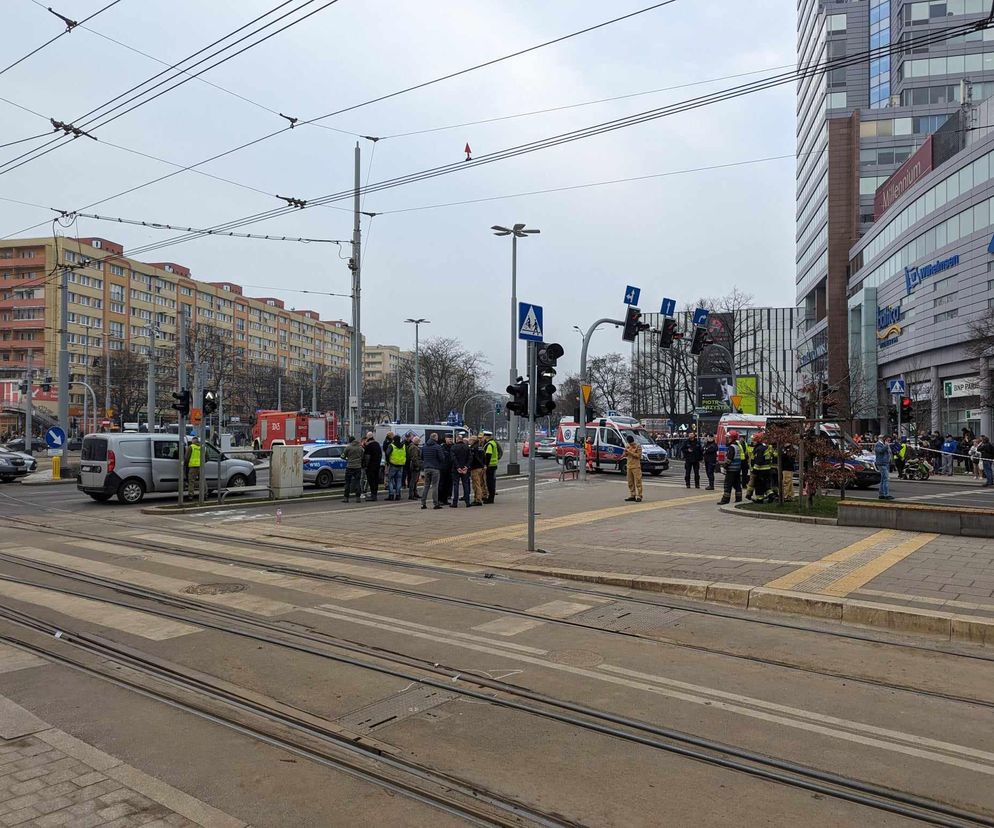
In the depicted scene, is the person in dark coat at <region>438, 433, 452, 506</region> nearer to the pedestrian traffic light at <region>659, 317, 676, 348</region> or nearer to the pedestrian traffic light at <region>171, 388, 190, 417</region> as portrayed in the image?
the pedestrian traffic light at <region>171, 388, 190, 417</region>

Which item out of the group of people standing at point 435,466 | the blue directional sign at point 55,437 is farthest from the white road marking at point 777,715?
the blue directional sign at point 55,437

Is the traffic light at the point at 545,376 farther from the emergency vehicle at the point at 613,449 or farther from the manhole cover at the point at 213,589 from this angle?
the emergency vehicle at the point at 613,449

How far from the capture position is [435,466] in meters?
18.8

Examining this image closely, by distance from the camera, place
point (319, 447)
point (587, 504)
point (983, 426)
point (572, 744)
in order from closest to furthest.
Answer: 1. point (572, 744)
2. point (587, 504)
3. point (319, 447)
4. point (983, 426)

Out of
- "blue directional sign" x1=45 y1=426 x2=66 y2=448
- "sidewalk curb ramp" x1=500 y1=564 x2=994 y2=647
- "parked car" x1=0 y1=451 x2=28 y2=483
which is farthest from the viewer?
"parked car" x1=0 y1=451 x2=28 y2=483

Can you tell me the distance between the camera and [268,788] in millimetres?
4098

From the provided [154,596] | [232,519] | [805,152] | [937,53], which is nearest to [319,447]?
[232,519]

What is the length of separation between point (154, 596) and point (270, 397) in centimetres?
7933

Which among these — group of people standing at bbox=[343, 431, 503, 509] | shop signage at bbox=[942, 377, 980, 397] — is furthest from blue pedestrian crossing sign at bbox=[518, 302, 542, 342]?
shop signage at bbox=[942, 377, 980, 397]

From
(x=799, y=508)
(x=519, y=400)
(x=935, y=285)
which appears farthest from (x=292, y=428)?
(x=935, y=285)

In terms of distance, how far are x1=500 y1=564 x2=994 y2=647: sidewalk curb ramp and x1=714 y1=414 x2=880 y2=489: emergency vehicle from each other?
7415 mm

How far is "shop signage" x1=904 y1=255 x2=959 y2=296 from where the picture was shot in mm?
42219

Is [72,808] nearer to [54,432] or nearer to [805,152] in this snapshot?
[54,432]

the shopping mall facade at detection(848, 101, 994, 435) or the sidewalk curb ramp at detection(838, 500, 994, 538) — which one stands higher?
the shopping mall facade at detection(848, 101, 994, 435)
